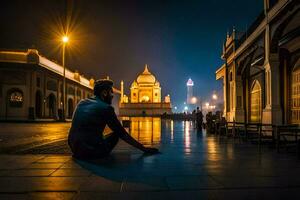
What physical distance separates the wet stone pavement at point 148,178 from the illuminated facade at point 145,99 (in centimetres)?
7963

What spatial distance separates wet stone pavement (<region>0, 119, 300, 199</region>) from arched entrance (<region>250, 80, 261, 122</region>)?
1619 cm

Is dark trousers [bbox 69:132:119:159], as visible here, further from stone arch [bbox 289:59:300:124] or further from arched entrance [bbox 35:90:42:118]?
arched entrance [bbox 35:90:42:118]

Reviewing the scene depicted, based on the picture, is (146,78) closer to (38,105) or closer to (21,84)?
(38,105)

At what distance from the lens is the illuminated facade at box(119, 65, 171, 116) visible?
88.2 meters

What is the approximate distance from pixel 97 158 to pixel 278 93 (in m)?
10.6

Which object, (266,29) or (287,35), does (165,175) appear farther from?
(266,29)

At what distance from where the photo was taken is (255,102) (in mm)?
24266

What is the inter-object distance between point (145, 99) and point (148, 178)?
87.5 metres

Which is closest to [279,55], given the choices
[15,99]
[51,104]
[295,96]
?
[295,96]

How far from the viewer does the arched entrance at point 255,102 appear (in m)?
23.3

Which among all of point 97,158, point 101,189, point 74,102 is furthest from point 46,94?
point 101,189

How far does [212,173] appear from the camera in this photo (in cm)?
586

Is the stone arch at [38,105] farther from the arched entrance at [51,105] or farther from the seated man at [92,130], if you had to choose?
the seated man at [92,130]

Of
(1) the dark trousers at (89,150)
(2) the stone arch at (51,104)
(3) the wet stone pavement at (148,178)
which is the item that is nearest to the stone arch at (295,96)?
(3) the wet stone pavement at (148,178)
